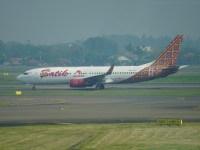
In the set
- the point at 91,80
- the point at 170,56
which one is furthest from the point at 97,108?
the point at 170,56

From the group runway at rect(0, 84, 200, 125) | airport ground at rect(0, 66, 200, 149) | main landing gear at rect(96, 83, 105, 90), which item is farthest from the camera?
main landing gear at rect(96, 83, 105, 90)

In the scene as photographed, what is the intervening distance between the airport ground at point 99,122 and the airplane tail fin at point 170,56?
Result: 810 inches

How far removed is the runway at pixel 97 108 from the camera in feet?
185

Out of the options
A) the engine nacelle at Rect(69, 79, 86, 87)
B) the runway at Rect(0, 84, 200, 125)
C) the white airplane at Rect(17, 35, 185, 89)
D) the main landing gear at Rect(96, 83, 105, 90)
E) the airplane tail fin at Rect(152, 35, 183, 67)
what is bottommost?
the runway at Rect(0, 84, 200, 125)

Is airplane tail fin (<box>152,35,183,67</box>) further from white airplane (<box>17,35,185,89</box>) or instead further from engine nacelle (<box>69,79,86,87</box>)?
engine nacelle (<box>69,79,86,87</box>)

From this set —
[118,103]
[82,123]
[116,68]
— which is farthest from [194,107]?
[116,68]

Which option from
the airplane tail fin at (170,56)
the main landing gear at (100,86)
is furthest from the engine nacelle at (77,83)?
the airplane tail fin at (170,56)

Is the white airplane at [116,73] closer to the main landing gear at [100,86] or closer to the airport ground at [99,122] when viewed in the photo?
the main landing gear at [100,86]

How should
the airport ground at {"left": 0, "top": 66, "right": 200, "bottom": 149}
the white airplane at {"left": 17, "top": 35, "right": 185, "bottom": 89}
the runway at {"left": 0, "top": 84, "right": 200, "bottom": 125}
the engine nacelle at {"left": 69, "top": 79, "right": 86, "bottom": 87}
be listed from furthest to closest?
the white airplane at {"left": 17, "top": 35, "right": 185, "bottom": 89} < the engine nacelle at {"left": 69, "top": 79, "right": 86, "bottom": 87} < the runway at {"left": 0, "top": 84, "right": 200, "bottom": 125} < the airport ground at {"left": 0, "top": 66, "right": 200, "bottom": 149}

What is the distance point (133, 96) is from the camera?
8631 centimetres

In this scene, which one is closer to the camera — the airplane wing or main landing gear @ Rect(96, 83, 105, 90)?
main landing gear @ Rect(96, 83, 105, 90)

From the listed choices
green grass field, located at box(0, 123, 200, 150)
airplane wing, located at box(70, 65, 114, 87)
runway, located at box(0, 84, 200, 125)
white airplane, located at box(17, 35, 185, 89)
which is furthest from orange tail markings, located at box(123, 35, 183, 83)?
green grass field, located at box(0, 123, 200, 150)

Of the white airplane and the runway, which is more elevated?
the white airplane

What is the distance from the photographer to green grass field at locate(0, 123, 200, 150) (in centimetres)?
3862
